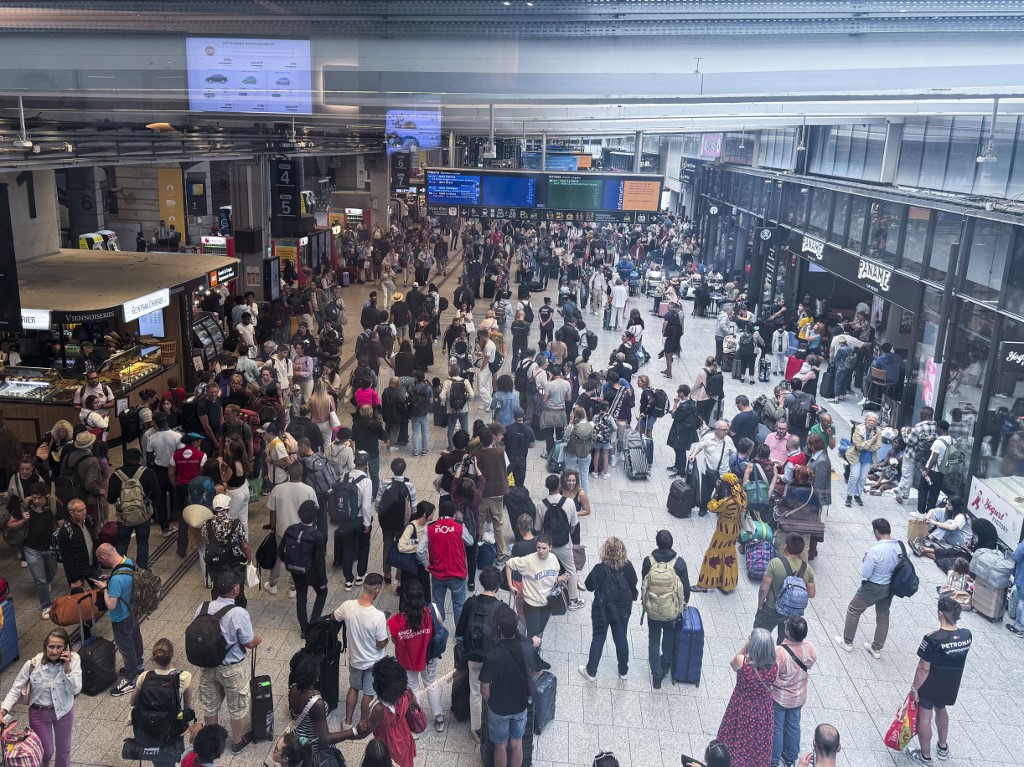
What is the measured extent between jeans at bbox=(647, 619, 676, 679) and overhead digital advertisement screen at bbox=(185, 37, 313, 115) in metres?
5.05

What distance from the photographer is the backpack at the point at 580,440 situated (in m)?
10.3

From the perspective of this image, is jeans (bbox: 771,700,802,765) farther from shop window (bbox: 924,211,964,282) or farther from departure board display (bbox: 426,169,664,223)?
departure board display (bbox: 426,169,664,223)

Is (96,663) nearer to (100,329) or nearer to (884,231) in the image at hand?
(100,329)

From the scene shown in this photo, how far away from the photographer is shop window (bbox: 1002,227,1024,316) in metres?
10.4

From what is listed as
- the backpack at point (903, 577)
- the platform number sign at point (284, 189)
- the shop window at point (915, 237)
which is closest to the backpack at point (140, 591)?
the backpack at point (903, 577)

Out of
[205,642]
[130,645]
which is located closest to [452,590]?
[205,642]

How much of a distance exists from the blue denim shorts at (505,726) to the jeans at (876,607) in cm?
357

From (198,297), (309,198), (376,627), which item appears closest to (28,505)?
(376,627)

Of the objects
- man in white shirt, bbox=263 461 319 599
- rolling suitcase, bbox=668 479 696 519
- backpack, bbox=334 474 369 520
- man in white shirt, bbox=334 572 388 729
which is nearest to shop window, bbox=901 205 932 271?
rolling suitcase, bbox=668 479 696 519

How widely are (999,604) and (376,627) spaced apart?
643cm

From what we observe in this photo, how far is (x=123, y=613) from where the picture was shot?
6.40 meters

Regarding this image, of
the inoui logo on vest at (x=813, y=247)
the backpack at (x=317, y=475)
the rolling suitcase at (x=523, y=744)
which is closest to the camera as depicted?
the rolling suitcase at (x=523, y=744)

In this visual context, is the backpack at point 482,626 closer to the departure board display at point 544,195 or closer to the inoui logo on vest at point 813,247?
the departure board display at point 544,195

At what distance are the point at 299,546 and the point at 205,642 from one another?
54.7 inches
